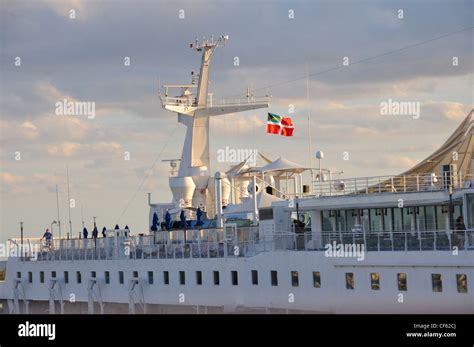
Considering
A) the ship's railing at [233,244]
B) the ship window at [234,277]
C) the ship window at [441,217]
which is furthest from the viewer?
the ship window at [234,277]

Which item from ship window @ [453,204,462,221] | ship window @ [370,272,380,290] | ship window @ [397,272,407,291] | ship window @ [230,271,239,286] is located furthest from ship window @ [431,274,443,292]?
ship window @ [230,271,239,286]

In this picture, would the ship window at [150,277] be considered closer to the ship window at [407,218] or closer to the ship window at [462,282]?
the ship window at [407,218]

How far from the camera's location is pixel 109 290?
6975cm

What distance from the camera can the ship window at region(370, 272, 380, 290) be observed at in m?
54.3

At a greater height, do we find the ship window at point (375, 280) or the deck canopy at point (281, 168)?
the deck canopy at point (281, 168)

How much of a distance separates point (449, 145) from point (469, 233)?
11289 mm

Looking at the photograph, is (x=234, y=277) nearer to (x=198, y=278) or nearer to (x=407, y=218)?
(x=198, y=278)

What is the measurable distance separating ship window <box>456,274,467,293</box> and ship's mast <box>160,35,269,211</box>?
2806cm

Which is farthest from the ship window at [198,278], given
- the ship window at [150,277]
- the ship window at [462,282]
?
the ship window at [462,282]

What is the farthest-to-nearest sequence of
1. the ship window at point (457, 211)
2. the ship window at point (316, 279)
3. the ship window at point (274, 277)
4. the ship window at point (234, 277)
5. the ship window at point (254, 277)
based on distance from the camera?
the ship window at point (234, 277) → the ship window at point (254, 277) → the ship window at point (274, 277) → the ship window at point (316, 279) → the ship window at point (457, 211)

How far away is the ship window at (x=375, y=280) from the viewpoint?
54341 millimetres

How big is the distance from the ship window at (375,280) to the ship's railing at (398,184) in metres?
4.34

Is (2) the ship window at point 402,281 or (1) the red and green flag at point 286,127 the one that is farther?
(1) the red and green flag at point 286,127
